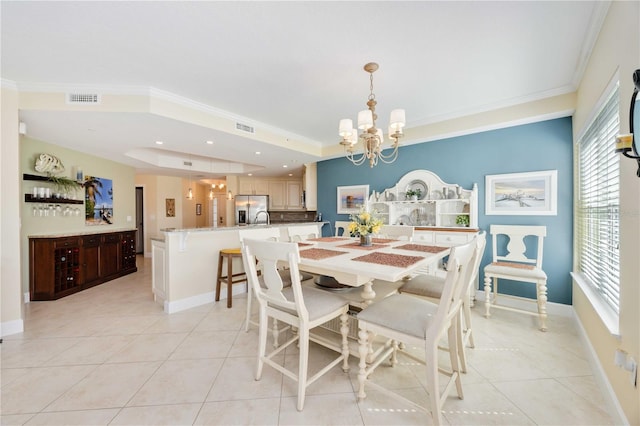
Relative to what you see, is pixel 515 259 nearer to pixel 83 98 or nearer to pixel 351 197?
pixel 351 197

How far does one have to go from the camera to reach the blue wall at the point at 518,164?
2.91 metres

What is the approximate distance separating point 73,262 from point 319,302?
435cm

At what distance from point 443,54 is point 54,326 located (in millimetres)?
4759

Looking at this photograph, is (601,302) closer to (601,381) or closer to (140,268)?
(601,381)

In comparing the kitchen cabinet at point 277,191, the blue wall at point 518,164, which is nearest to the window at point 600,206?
the blue wall at point 518,164

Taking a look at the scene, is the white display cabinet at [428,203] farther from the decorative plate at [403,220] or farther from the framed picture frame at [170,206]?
the framed picture frame at [170,206]

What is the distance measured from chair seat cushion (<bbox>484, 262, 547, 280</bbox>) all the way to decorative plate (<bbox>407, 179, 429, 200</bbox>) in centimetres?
141

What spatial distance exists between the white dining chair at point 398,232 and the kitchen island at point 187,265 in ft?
4.26

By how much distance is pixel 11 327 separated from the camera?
2.46 m

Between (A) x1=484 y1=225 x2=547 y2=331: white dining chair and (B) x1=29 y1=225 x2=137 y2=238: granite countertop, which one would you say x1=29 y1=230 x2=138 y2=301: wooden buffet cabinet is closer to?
(B) x1=29 y1=225 x2=137 y2=238: granite countertop

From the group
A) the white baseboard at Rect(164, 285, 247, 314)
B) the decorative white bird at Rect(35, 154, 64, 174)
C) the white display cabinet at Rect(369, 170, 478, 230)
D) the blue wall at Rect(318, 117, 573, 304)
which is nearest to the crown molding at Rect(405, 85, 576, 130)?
the blue wall at Rect(318, 117, 573, 304)

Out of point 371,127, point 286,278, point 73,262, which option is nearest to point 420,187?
point 371,127

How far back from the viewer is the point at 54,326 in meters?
2.65

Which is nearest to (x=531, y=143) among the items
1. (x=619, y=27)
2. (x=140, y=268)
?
(x=619, y=27)
